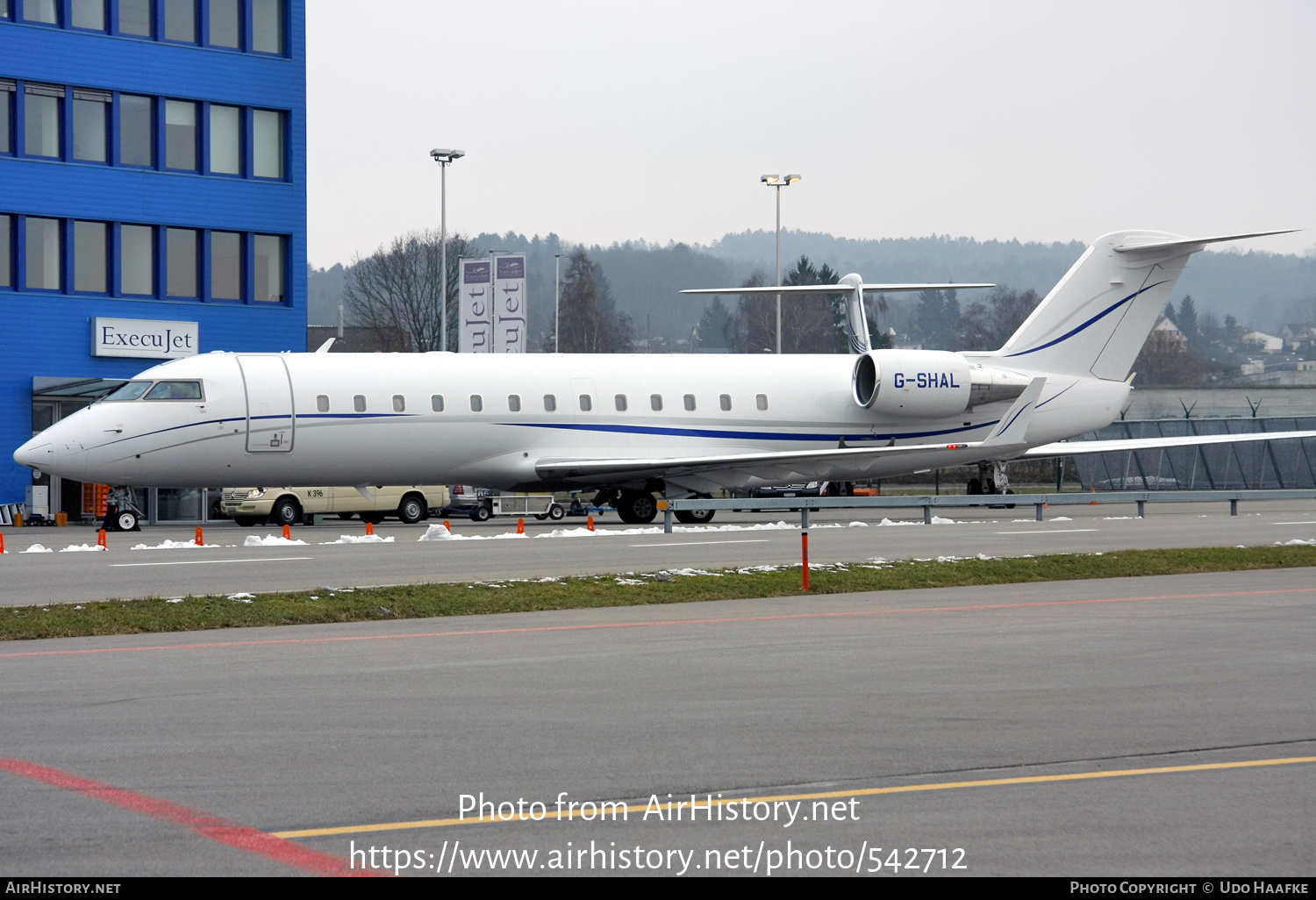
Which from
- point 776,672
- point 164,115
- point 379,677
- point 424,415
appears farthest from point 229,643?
point 164,115

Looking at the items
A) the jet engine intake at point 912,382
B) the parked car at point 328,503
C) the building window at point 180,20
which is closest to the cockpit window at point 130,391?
the parked car at point 328,503

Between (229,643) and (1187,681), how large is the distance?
8.06m

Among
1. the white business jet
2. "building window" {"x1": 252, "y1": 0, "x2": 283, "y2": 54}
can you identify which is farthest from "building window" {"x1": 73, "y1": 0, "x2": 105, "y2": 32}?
the white business jet

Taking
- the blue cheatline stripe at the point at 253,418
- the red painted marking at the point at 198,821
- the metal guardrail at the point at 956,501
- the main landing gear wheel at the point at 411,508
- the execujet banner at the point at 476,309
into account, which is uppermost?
the execujet banner at the point at 476,309

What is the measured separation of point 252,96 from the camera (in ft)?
143

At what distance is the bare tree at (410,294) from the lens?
93375mm

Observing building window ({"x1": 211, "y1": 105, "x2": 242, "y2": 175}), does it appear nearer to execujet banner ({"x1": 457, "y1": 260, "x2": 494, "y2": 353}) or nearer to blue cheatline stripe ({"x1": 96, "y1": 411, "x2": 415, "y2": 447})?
execujet banner ({"x1": 457, "y1": 260, "x2": 494, "y2": 353})

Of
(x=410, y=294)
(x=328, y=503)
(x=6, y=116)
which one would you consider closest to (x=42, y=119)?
(x=6, y=116)

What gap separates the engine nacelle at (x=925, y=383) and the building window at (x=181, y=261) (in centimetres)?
2110

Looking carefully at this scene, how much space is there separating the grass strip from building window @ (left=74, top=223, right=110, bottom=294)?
92.6 feet

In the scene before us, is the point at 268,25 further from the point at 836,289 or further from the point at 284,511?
the point at 836,289

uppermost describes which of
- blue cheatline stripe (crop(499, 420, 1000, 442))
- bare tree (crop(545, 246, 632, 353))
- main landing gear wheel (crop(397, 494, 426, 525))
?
bare tree (crop(545, 246, 632, 353))

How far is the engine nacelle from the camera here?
33219 mm

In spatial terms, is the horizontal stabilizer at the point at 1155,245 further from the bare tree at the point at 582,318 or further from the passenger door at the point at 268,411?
the bare tree at the point at 582,318
